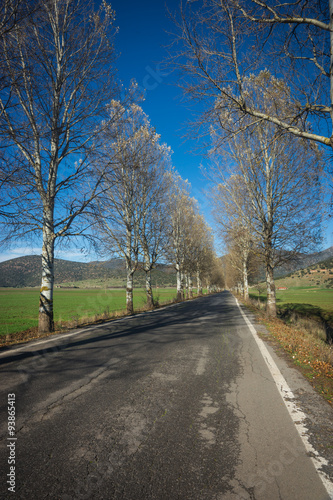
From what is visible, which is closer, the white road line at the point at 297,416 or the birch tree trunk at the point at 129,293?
the white road line at the point at 297,416

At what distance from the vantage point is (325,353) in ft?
15.2

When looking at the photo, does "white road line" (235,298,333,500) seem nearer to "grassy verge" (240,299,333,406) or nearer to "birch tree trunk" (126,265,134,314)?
"grassy verge" (240,299,333,406)

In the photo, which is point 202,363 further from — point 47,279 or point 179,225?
point 179,225

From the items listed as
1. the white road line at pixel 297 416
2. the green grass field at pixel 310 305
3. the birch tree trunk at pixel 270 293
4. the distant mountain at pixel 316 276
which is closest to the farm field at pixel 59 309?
the white road line at pixel 297 416

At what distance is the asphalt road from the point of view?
1709 millimetres

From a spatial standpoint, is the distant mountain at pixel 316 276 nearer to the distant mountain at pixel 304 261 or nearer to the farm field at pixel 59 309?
the farm field at pixel 59 309

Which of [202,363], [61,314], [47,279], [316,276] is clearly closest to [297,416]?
[202,363]

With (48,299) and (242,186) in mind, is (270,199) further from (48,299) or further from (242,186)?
(48,299)

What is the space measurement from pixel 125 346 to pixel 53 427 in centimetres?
313

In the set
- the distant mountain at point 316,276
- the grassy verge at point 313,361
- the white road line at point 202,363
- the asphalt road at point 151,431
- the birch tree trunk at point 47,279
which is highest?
the birch tree trunk at point 47,279

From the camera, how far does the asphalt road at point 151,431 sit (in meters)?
1.71

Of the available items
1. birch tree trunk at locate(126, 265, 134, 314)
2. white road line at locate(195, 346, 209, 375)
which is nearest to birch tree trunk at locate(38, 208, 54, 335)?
white road line at locate(195, 346, 209, 375)

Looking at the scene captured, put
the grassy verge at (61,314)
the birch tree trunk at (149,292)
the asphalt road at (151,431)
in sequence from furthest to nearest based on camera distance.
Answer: the birch tree trunk at (149,292), the grassy verge at (61,314), the asphalt road at (151,431)

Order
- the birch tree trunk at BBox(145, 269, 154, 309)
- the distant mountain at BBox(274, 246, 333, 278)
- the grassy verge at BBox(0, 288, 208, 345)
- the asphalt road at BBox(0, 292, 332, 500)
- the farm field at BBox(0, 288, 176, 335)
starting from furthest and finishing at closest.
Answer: the birch tree trunk at BBox(145, 269, 154, 309) < the farm field at BBox(0, 288, 176, 335) < the distant mountain at BBox(274, 246, 333, 278) < the grassy verge at BBox(0, 288, 208, 345) < the asphalt road at BBox(0, 292, 332, 500)
